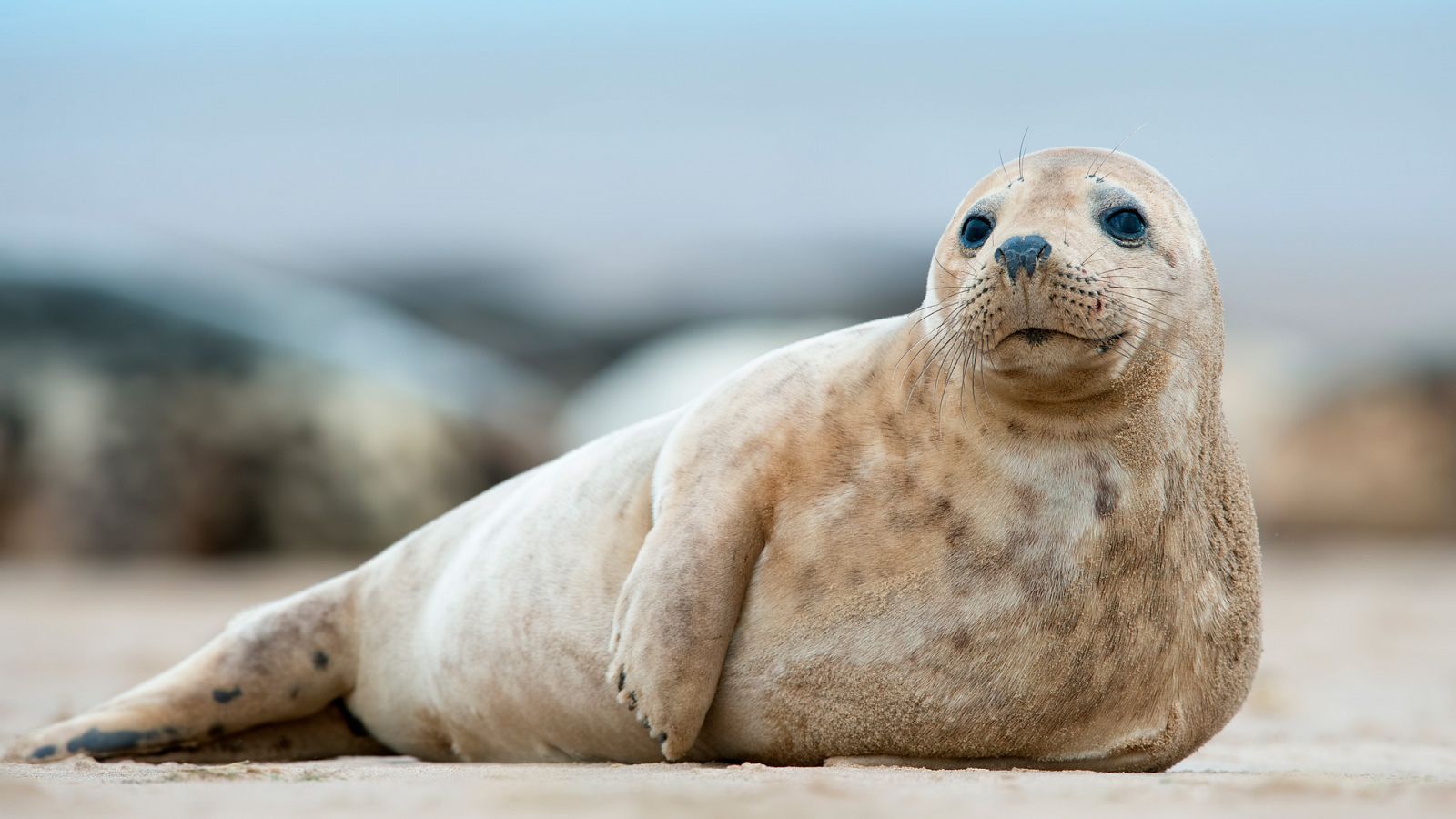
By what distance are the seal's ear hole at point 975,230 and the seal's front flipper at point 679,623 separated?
70cm

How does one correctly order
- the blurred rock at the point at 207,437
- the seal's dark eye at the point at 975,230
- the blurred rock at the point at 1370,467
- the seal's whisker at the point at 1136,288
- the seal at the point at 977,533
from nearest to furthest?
the seal's whisker at the point at 1136,288
the seal at the point at 977,533
the seal's dark eye at the point at 975,230
the blurred rock at the point at 207,437
the blurred rock at the point at 1370,467

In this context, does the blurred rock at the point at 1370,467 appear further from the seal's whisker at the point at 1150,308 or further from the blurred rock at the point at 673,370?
the seal's whisker at the point at 1150,308

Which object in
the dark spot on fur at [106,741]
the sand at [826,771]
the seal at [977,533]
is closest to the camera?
the sand at [826,771]

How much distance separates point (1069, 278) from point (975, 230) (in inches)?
15.1

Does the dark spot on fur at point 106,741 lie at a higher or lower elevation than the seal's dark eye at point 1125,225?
lower

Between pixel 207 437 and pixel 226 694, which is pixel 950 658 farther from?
pixel 207 437

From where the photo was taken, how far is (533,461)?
12430 mm

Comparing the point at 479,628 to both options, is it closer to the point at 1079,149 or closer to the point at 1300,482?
the point at 1079,149

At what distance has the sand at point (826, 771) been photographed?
8.45 feet

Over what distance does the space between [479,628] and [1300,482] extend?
10990mm

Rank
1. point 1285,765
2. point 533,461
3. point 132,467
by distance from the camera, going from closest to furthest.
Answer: point 1285,765 < point 132,467 < point 533,461

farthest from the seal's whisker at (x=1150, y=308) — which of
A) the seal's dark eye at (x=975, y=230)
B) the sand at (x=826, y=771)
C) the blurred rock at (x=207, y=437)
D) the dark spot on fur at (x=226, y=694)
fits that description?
the blurred rock at (x=207, y=437)

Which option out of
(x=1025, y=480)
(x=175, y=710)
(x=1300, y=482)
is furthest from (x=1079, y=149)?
(x=1300, y=482)

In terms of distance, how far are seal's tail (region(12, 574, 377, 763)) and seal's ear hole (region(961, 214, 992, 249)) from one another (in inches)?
82.2
